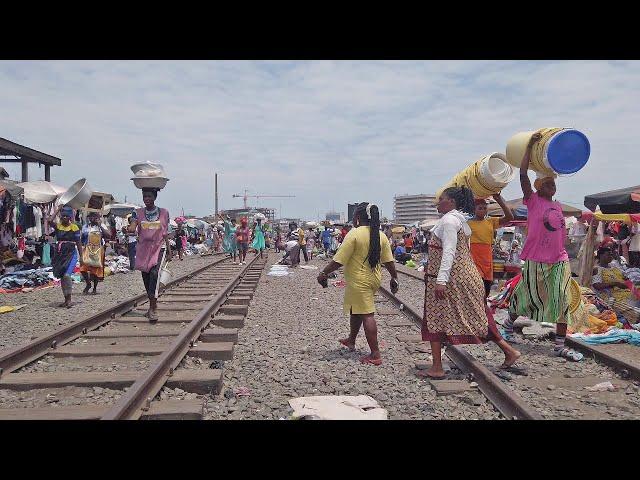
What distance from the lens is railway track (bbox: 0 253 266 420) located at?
366 cm

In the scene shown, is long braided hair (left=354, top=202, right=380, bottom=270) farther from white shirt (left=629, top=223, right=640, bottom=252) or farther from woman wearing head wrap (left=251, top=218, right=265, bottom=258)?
woman wearing head wrap (left=251, top=218, right=265, bottom=258)

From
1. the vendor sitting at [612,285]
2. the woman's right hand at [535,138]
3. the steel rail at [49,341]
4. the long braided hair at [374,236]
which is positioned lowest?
the steel rail at [49,341]

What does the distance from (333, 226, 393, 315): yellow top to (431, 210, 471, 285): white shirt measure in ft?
2.72

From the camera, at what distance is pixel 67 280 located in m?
8.70

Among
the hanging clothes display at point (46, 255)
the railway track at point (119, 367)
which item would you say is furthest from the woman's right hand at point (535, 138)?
the hanging clothes display at point (46, 255)

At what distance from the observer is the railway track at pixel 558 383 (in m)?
Answer: 3.86

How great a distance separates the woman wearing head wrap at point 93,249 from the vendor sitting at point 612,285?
8916 mm

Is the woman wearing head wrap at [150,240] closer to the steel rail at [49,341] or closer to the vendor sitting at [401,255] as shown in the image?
the steel rail at [49,341]

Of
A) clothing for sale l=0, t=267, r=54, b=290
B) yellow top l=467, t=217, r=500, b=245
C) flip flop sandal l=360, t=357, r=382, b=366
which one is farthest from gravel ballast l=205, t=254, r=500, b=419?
clothing for sale l=0, t=267, r=54, b=290
